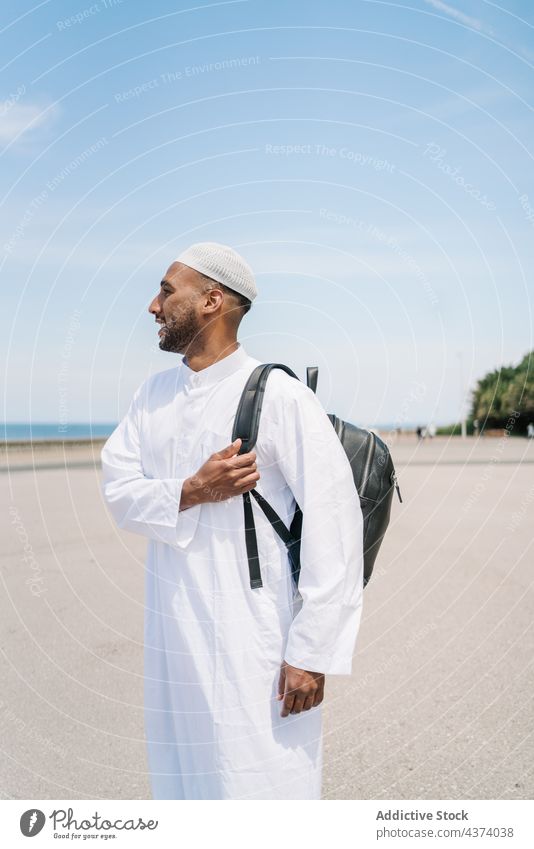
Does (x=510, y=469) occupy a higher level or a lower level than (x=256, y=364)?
lower

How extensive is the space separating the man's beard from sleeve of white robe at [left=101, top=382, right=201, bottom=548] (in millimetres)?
320

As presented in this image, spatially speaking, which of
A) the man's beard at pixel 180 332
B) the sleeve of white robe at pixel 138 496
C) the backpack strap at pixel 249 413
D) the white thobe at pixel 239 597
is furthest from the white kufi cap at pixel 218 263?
the sleeve of white robe at pixel 138 496

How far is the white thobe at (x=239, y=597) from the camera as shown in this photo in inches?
117

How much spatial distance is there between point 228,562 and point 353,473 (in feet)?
1.85

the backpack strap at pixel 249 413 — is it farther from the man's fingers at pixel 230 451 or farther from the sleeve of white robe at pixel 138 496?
the sleeve of white robe at pixel 138 496

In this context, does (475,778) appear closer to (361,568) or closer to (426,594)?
(361,568)

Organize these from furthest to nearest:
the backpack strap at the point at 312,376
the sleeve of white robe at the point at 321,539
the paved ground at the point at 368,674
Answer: the paved ground at the point at 368,674, the backpack strap at the point at 312,376, the sleeve of white robe at the point at 321,539

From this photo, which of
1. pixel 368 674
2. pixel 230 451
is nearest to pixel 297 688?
pixel 230 451

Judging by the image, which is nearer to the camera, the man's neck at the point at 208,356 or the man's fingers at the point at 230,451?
the man's fingers at the point at 230,451

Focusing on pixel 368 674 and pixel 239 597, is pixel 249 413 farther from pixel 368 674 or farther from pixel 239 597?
pixel 368 674

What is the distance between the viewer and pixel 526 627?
6.81 m

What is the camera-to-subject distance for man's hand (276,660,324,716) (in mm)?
2984
